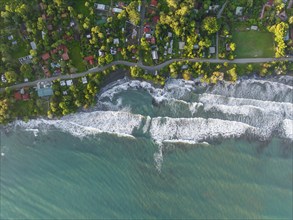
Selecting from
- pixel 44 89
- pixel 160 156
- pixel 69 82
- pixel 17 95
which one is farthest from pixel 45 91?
pixel 160 156

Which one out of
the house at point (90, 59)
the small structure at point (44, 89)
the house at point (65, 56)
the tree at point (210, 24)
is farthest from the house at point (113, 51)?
the tree at point (210, 24)

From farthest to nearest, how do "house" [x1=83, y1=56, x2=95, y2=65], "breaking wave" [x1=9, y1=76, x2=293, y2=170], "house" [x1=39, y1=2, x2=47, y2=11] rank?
"breaking wave" [x1=9, y1=76, x2=293, y2=170]
"house" [x1=83, y1=56, x2=95, y2=65]
"house" [x1=39, y1=2, x2=47, y2=11]

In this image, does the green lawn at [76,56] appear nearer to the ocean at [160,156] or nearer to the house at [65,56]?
the house at [65,56]

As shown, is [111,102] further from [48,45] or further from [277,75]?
[277,75]

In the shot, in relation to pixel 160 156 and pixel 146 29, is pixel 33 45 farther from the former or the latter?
pixel 160 156

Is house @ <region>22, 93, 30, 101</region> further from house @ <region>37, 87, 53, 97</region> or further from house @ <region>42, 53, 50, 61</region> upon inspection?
house @ <region>42, 53, 50, 61</region>

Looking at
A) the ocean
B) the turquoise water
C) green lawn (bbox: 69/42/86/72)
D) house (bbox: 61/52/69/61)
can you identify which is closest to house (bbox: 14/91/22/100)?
the ocean

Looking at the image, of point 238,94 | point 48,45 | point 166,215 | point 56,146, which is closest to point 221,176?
point 166,215
